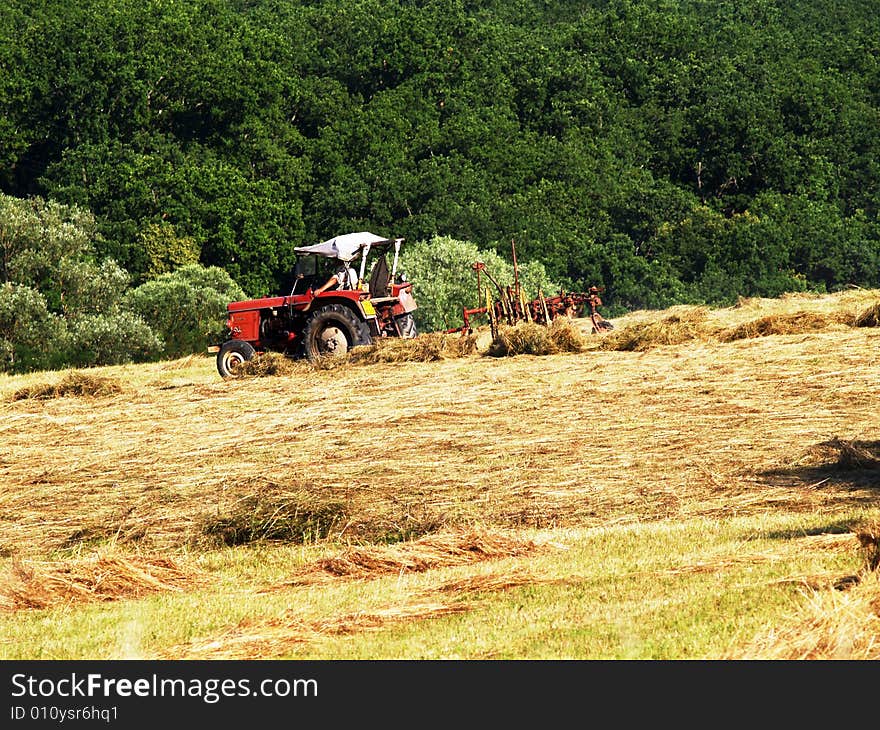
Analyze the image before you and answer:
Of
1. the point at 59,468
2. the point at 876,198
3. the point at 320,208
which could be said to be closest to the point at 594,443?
the point at 59,468

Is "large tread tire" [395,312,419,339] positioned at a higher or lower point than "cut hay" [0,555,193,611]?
higher

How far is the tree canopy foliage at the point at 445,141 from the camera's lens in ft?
168

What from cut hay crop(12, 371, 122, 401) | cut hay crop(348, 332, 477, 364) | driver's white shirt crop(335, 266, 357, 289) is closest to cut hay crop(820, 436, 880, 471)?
cut hay crop(348, 332, 477, 364)

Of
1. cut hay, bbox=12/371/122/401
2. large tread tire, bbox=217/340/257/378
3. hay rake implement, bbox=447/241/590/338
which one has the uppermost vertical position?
hay rake implement, bbox=447/241/590/338

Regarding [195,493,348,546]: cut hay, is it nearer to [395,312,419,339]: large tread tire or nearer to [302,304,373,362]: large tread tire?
[302,304,373,362]: large tread tire

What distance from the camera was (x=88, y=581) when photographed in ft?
29.5

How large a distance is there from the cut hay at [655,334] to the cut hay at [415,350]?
91.2 inches

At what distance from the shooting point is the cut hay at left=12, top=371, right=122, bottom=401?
20.5 metres

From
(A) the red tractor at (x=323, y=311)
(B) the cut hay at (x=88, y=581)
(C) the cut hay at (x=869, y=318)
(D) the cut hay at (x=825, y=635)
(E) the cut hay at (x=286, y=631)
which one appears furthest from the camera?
(A) the red tractor at (x=323, y=311)

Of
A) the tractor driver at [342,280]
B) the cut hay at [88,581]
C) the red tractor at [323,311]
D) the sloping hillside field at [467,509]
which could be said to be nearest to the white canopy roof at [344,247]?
the red tractor at [323,311]

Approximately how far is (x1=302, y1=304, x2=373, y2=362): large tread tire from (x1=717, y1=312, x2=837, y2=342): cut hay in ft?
19.5

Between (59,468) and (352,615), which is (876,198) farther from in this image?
(352,615)

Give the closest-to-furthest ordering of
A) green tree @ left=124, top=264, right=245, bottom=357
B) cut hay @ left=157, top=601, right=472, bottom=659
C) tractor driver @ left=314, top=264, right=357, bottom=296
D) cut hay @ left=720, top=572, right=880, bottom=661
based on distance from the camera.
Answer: cut hay @ left=720, top=572, right=880, bottom=661 → cut hay @ left=157, top=601, right=472, bottom=659 → tractor driver @ left=314, top=264, right=357, bottom=296 → green tree @ left=124, top=264, right=245, bottom=357

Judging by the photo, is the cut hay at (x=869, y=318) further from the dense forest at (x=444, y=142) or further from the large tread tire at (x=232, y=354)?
the dense forest at (x=444, y=142)
